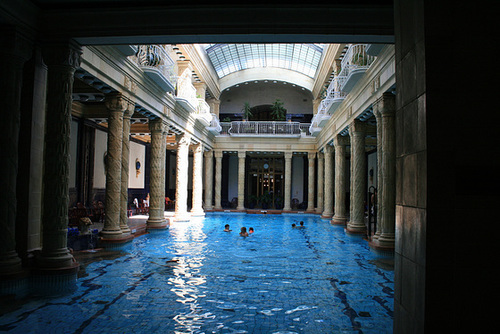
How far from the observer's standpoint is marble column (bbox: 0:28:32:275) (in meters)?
5.94

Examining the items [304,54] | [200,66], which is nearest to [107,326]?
[200,66]

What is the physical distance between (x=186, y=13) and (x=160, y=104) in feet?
28.2

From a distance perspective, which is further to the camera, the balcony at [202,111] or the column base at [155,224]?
the balcony at [202,111]

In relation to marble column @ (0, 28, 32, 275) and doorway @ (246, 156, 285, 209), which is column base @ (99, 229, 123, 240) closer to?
marble column @ (0, 28, 32, 275)

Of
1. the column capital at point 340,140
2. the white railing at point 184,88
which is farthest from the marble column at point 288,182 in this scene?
the white railing at point 184,88

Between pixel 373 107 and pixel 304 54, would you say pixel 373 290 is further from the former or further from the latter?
pixel 304 54

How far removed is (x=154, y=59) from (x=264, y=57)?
15.0 meters

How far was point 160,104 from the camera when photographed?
14117 mm

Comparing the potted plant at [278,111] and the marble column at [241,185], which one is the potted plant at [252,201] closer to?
the marble column at [241,185]

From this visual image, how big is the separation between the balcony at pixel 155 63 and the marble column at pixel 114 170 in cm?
168

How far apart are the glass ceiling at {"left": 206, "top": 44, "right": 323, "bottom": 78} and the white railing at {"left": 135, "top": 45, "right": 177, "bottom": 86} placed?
9.32 meters

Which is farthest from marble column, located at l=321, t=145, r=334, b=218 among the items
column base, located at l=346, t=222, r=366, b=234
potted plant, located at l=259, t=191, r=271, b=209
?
potted plant, located at l=259, t=191, r=271, b=209

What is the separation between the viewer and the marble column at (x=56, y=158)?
6.51m

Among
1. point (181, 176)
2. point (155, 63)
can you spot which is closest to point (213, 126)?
point (181, 176)
